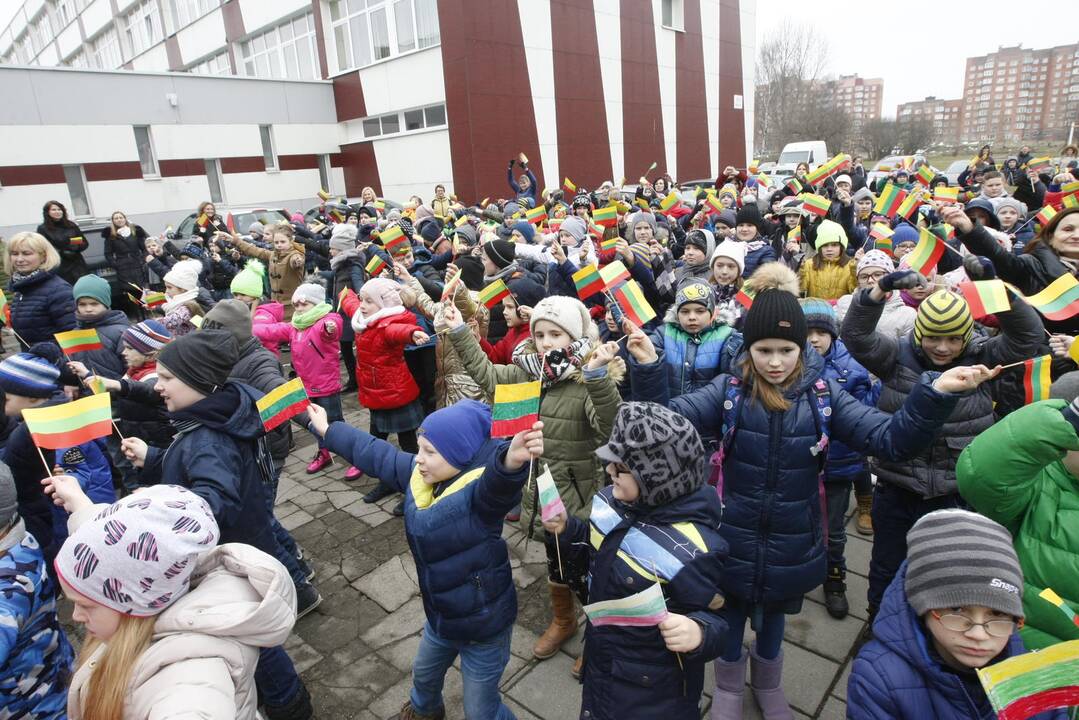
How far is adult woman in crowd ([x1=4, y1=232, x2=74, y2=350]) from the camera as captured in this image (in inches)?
205

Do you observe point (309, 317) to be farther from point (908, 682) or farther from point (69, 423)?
point (908, 682)

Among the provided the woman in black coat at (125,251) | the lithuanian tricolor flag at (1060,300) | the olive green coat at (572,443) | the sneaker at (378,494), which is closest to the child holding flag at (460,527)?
the olive green coat at (572,443)

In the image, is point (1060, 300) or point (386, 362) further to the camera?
point (386, 362)

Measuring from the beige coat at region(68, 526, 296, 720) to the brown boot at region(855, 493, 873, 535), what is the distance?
12.1ft

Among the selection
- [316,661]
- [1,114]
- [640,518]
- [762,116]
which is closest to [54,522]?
[316,661]

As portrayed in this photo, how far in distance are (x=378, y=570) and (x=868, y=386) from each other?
10.6 ft

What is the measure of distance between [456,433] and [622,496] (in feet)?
2.20

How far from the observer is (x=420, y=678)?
256 centimetres

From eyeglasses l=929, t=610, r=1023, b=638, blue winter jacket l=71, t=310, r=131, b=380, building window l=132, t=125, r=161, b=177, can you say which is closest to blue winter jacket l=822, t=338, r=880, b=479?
eyeglasses l=929, t=610, r=1023, b=638

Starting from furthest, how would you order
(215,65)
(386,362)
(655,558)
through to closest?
1. (215,65)
2. (386,362)
3. (655,558)

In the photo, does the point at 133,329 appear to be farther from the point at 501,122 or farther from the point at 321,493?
the point at 501,122

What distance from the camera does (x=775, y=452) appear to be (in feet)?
7.95

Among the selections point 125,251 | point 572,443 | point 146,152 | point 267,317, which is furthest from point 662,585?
point 146,152

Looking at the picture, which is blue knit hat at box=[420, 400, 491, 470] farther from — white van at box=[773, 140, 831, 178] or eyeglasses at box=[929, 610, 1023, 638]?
white van at box=[773, 140, 831, 178]
